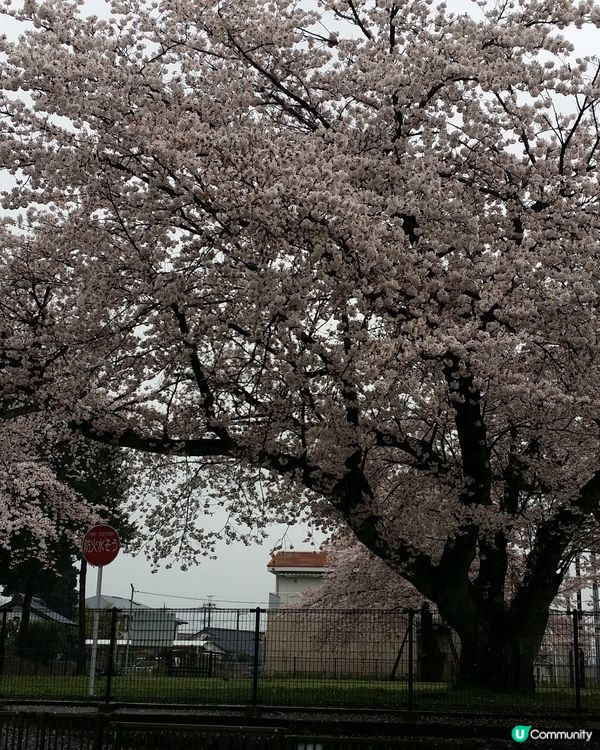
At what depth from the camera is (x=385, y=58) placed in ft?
42.9

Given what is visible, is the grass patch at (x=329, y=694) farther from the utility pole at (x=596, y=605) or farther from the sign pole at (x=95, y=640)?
the utility pole at (x=596, y=605)

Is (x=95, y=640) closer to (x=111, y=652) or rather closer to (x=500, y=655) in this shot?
(x=111, y=652)

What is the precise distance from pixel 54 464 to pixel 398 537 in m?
31.2

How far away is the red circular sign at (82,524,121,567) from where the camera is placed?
14648 mm

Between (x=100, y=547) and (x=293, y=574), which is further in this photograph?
(x=293, y=574)

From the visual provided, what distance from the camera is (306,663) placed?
1408 centimetres

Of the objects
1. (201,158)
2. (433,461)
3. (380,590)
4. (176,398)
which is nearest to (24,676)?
(176,398)

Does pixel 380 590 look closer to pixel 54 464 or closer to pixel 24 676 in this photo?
pixel 24 676

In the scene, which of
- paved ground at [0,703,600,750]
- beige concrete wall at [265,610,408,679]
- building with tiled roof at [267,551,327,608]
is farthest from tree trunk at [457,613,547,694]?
building with tiled roof at [267,551,327,608]

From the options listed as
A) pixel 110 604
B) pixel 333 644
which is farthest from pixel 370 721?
pixel 110 604

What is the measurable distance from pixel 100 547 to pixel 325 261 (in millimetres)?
6740

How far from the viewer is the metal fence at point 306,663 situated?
1388cm

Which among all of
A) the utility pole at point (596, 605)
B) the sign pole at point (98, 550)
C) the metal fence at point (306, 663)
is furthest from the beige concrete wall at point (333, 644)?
the utility pole at point (596, 605)

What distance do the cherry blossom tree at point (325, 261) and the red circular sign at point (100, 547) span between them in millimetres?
1703
